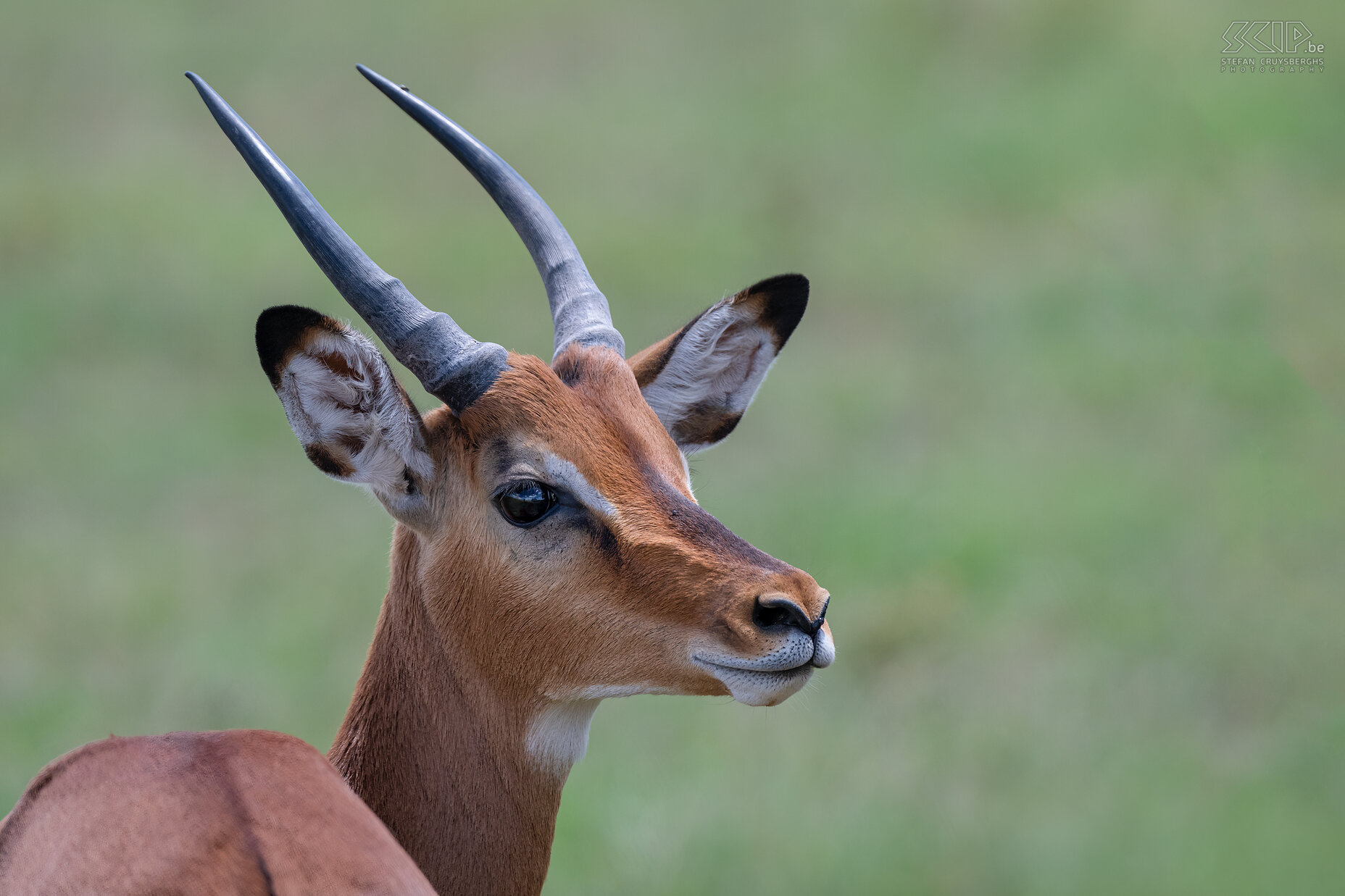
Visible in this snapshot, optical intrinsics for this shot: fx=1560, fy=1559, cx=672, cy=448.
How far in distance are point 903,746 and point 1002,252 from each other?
942cm

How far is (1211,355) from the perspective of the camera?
663 inches

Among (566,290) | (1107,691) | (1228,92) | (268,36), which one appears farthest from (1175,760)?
(268,36)

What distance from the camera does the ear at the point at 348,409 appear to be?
448 centimetres

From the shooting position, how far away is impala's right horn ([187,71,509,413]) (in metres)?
4.36

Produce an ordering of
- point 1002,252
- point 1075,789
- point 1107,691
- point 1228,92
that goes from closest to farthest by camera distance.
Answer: point 1075,789 → point 1107,691 → point 1002,252 → point 1228,92

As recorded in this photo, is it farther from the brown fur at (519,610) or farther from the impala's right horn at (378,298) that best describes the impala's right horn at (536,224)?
the impala's right horn at (378,298)

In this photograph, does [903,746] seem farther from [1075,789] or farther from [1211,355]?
[1211,355]

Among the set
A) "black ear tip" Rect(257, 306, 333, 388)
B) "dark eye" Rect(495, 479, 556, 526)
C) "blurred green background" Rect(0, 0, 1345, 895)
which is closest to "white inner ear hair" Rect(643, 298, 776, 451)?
"dark eye" Rect(495, 479, 556, 526)

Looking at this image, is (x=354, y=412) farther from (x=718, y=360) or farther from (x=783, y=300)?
(x=783, y=300)

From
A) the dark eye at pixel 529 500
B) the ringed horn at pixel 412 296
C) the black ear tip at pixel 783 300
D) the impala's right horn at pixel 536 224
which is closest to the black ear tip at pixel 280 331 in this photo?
the ringed horn at pixel 412 296

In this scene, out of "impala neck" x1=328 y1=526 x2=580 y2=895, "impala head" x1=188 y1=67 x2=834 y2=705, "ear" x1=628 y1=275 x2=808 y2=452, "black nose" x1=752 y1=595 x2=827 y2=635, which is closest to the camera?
"black nose" x1=752 y1=595 x2=827 y2=635

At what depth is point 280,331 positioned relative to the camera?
4.39 m

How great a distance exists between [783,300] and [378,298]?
5.20ft

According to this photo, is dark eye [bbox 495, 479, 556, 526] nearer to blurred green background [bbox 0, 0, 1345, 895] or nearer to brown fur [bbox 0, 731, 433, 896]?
brown fur [bbox 0, 731, 433, 896]
